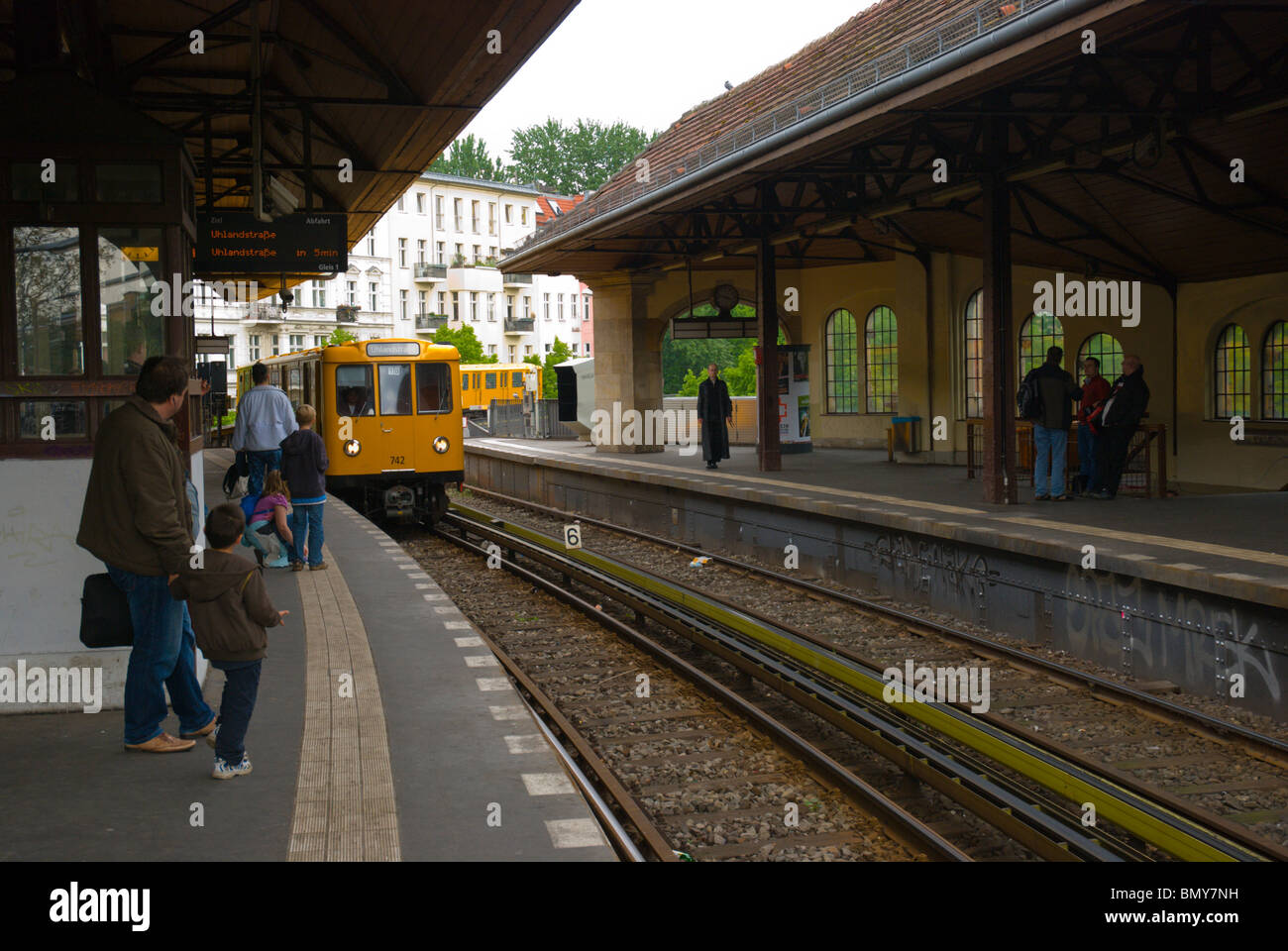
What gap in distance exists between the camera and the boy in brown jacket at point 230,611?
5566mm

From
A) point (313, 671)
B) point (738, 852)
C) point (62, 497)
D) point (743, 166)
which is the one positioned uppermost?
point (743, 166)

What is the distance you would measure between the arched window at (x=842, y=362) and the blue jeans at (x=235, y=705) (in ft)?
78.0

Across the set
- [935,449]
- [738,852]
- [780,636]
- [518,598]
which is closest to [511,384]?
[935,449]

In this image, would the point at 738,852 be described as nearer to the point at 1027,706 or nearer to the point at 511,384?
the point at 1027,706

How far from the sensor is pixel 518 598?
48.4ft

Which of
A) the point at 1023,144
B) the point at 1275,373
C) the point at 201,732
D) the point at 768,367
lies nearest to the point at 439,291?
the point at 768,367

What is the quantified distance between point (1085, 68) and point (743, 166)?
4.52 meters

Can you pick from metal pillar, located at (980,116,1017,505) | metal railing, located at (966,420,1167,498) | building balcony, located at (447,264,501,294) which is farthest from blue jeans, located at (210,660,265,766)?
building balcony, located at (447,264,501,294)

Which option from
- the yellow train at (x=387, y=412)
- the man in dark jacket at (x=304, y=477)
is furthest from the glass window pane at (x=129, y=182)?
the yellow train at (x=387, y=412)

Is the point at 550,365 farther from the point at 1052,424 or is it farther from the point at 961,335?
the point at 1052,424

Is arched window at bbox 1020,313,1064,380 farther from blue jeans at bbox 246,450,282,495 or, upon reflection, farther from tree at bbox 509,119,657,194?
tree at bbox 509,119,657,194

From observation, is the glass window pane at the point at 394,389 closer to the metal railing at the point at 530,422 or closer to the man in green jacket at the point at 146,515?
the man in green jacket at the point at 146,515

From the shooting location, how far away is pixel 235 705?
5.71 meters
